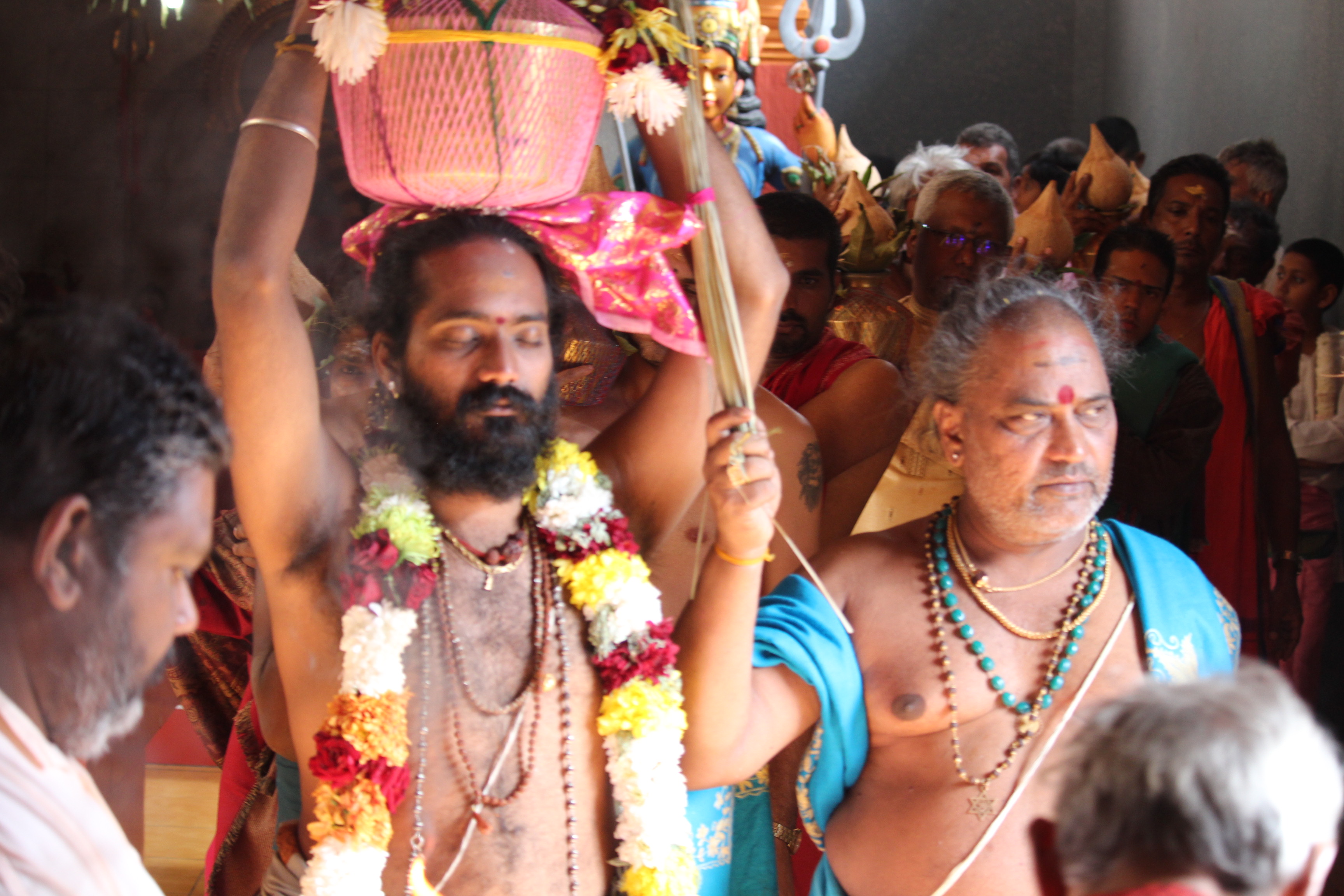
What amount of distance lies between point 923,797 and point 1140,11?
680 cm

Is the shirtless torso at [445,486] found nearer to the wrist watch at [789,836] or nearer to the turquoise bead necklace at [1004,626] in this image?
the turquoise bead necklace at [1004,626]

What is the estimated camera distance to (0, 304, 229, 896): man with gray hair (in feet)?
3.51

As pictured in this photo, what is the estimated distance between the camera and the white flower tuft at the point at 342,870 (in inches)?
66.5

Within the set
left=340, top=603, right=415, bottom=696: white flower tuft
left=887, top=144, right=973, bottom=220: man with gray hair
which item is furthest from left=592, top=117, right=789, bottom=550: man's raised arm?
left=887, top=144, right=973, bottom=220: man with gray hair

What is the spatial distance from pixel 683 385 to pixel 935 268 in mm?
1753

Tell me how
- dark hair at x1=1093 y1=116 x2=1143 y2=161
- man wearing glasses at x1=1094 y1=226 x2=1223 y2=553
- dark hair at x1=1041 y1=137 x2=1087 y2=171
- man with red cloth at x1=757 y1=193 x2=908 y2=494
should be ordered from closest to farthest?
man with red cloth at x1=757 y1=193 x2=908 y2=494 < man wearing glasses at x1=1094 y1=226 x2=1223 y2=553 < dark hair at x1=1041 y1=137 x2=1087 y2=171 < dark hair at x1=1093 y1=116 x2=1143 y2=161

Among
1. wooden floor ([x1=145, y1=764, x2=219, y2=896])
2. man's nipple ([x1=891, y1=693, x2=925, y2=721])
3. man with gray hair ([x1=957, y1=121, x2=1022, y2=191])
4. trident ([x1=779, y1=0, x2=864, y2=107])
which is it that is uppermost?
trident ([x1=779, y1=0, x2=864, y2=107])

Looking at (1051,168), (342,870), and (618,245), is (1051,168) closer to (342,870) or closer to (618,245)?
(618,245)

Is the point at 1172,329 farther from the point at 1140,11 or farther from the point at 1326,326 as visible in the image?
the point at 1140,11

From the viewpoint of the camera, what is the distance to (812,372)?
3.12 metres

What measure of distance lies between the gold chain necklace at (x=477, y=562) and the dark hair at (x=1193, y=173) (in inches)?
122

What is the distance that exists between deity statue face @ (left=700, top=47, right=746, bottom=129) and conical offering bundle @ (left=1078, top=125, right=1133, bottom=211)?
139cm

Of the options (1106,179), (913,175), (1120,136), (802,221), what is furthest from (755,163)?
(1120,136)

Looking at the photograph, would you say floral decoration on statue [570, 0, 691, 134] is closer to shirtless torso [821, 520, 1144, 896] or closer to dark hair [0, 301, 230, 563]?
dark hair [0, 301, 230, 563]
